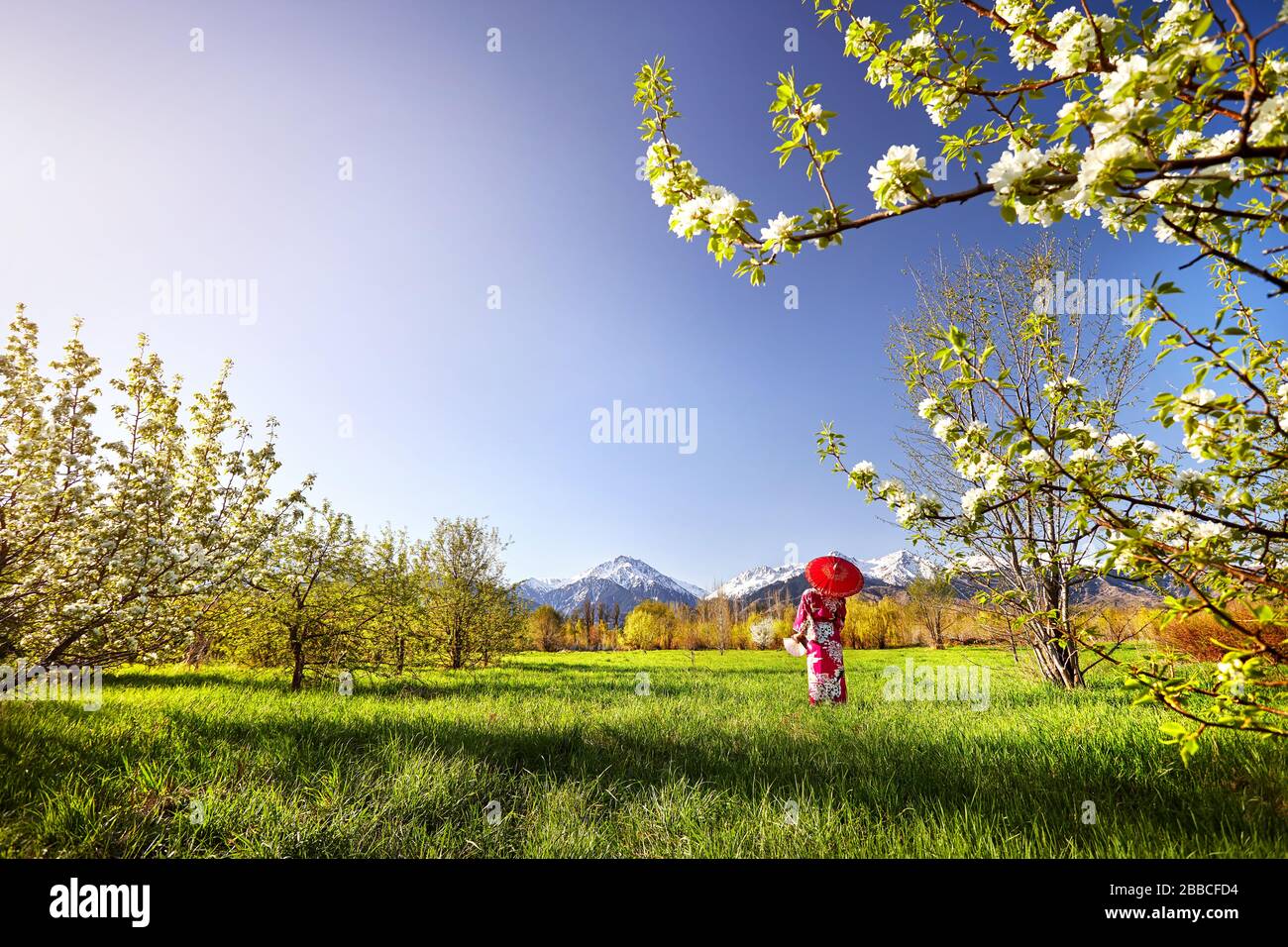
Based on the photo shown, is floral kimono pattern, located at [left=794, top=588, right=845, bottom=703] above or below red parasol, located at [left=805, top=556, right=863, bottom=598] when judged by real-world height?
below

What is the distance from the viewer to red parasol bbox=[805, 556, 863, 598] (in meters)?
7.74

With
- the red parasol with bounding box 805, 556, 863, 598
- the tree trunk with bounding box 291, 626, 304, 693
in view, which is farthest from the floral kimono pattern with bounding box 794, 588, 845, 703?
the tree trunk with bounding box 291, 626, 304, 693

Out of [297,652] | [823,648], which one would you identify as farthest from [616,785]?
[297,652]

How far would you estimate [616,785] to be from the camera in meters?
3.81

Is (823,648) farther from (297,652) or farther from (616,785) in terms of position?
(297,652)

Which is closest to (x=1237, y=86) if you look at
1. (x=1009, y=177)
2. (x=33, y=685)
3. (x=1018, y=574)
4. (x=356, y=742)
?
(x=1009, y=177)

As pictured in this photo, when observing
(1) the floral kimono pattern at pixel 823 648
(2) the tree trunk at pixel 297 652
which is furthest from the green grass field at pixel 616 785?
(2) the tree trunk at pixel 297 652

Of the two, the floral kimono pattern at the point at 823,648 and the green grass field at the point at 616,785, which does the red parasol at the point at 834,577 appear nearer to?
the floral kimono pattern at the point at 823,648

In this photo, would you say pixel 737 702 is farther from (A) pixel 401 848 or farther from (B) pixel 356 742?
(A) pixel 401 848

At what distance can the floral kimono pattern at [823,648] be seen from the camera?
753 centimetres

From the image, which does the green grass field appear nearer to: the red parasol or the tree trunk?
the red parasol

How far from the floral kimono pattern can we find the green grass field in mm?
1529
